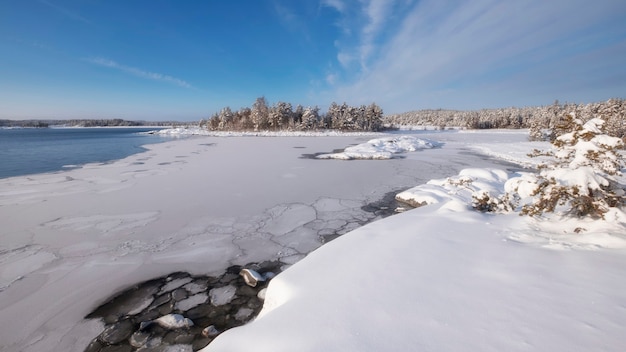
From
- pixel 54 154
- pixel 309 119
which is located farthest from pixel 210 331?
pixel 309 119

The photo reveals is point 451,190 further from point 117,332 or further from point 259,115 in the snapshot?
point 259,115

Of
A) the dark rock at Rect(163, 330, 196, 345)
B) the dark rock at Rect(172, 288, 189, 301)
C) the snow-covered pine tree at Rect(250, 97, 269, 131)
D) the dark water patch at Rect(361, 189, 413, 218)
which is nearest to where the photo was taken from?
the dark rock at Rect(163, 330, 196, 345)

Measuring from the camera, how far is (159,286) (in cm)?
482

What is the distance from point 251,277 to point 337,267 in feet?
5.97

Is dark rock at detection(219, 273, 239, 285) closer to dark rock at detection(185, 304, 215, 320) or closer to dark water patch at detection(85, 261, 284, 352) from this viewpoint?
dark water patch at detection(85, 261, 284, 352)

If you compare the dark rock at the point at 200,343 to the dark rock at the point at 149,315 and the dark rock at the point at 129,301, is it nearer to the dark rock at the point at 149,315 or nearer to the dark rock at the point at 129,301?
the dark rock at the point at 149,315

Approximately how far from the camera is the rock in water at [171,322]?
12.7 ft

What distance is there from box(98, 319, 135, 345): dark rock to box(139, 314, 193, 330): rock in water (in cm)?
16

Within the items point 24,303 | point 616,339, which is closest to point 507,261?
point 616,339

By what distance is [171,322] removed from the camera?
3908 millimetres

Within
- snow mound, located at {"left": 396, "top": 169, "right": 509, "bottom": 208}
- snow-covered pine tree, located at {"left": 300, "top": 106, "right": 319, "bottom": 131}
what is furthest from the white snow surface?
snow-covered pine tree, located at {"left": 300, "top": 106, "right": 319, "bottom": 131}

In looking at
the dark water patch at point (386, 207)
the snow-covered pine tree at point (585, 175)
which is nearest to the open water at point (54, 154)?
the dark water patch at point (386, 207)

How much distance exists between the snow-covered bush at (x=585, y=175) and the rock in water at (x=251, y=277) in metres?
5.19

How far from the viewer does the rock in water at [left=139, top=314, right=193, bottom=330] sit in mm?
3875
